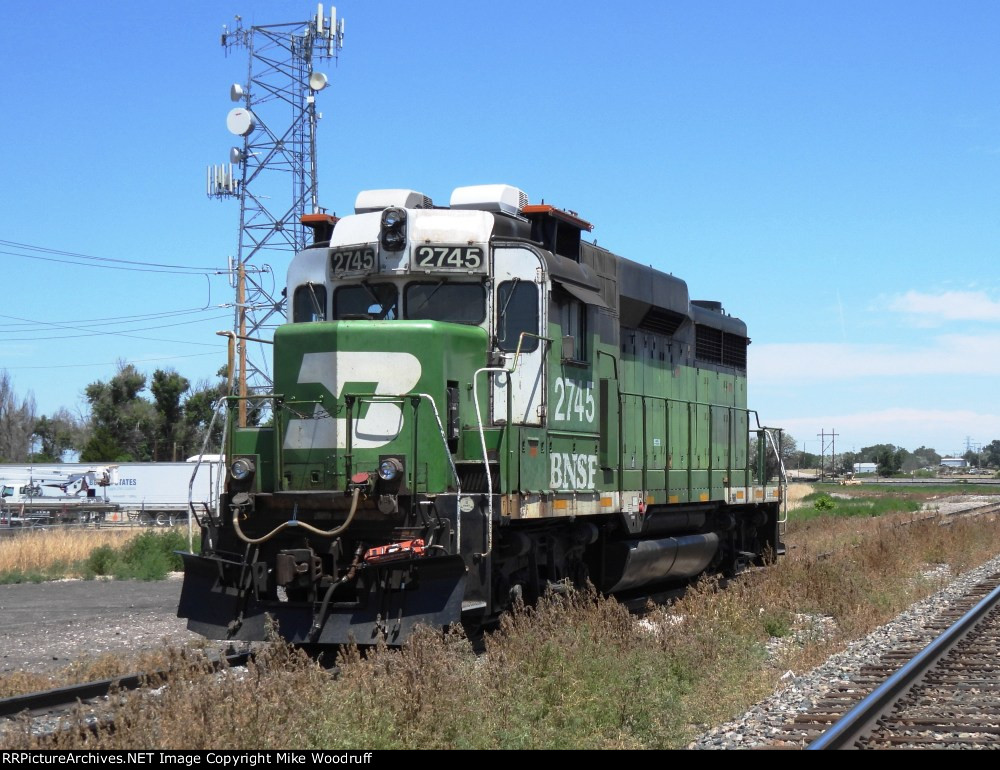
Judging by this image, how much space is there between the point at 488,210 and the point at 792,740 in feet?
18.7

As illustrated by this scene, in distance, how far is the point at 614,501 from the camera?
1130cm

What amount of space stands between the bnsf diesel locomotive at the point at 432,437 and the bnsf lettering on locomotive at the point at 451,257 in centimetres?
2

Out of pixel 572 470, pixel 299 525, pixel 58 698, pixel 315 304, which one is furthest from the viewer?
pixel 572 470

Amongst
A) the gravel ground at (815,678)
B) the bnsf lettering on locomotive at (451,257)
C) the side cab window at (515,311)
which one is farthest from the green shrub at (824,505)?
the bnsf lettering on locomotive at (451,257)

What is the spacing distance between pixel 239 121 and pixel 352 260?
921 inches

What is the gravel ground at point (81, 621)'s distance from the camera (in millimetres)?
10539

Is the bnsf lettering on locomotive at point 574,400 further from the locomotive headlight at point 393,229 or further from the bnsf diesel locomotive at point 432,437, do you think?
the locomotive headlight at point 393,229

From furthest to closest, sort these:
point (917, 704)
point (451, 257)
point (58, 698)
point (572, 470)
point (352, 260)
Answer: point (572, 470)
point (352, 260)
point (451, 257)
point (917, 704)
point (58, 698)

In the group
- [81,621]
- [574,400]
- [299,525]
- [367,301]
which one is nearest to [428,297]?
[367,301]

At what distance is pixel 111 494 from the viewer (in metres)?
44.8

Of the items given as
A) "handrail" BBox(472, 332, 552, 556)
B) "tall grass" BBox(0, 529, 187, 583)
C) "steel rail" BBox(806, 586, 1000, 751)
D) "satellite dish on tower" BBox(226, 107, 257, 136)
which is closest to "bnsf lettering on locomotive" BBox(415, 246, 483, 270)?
"handrail" BBox(472, 332, 552, 556)

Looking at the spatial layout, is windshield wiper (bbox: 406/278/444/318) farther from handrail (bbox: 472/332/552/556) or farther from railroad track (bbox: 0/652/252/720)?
railroad track (bbox: 0/652/252/720)

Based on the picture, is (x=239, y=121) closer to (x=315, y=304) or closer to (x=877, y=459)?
(x=315, y=304)

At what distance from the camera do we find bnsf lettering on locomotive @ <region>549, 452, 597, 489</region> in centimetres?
1012
